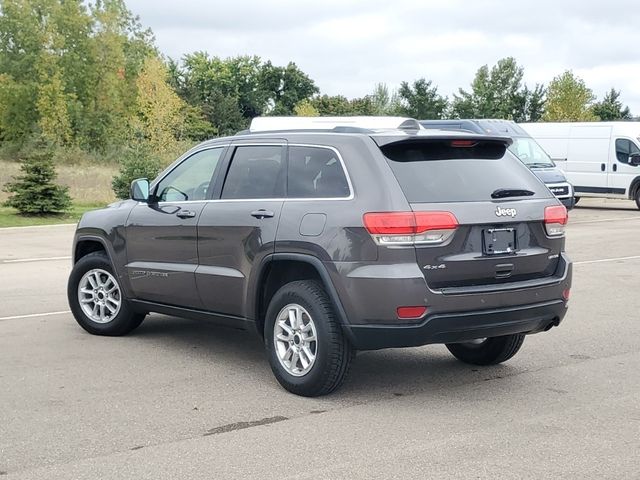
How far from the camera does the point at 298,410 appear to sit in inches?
228

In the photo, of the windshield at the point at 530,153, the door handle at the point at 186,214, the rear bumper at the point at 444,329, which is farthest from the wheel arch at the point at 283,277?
the windshield at the point at 530,153

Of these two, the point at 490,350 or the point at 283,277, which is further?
the point at 490,350

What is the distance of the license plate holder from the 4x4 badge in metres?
0.09

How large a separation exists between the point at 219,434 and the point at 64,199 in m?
18.7

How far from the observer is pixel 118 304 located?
319 inches

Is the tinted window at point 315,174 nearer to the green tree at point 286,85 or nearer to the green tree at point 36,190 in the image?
the green tree at point 36,190

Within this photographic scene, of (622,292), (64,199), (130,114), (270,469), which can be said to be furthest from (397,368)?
(130,114)

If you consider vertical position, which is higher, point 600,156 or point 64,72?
point 64,72

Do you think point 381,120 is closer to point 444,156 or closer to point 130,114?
point 444,156

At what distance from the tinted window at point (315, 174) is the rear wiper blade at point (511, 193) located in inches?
40.5

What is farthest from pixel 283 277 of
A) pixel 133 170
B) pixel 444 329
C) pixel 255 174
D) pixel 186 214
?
pixel 133 170

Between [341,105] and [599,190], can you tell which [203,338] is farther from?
[341,105]

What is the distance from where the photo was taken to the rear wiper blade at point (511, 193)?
6.18 meters

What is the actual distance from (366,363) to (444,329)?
1624mm
